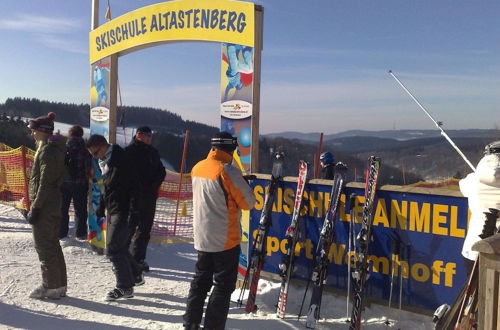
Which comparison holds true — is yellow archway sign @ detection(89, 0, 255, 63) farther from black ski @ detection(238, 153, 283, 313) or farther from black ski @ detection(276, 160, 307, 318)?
black ski @ detection(276, 160, 307, 318)

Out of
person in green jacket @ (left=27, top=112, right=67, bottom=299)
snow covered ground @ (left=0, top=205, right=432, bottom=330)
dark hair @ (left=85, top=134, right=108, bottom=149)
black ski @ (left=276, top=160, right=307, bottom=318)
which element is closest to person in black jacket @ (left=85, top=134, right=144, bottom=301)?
dark hair @ (left=85, top=134, right=108, bottom=149)

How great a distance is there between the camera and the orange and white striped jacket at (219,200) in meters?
3.60

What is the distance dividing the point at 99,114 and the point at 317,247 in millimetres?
4596

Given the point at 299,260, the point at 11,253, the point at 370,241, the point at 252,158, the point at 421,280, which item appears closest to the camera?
the point at 421,280

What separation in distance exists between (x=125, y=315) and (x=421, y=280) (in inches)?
113

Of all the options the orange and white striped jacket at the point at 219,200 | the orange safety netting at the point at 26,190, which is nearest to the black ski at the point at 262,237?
the orange and white striped jacket at the point at 219,200

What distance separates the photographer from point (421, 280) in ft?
12.9

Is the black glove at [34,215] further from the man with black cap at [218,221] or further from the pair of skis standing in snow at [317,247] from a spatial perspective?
the pair of skis standing in snow at [317,247]

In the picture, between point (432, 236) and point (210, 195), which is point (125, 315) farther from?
point (432, 236)

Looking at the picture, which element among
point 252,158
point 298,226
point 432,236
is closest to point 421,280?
point 432,236

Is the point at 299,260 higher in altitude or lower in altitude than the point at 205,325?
higher

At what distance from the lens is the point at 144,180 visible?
5453 mm

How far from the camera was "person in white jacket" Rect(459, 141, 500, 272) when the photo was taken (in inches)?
123

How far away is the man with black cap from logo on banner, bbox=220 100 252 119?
1459 mm
